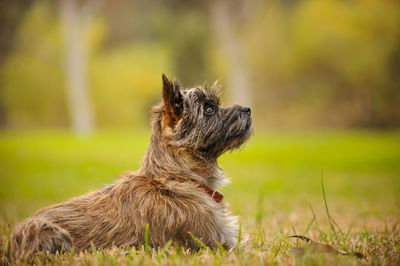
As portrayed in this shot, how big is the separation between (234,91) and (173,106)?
83.9ft

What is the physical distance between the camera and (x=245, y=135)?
4.36 metres

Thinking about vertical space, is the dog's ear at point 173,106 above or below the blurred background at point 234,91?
below

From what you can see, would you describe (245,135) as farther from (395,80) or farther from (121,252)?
(395,80)

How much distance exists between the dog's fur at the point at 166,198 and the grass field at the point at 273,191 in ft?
0.64

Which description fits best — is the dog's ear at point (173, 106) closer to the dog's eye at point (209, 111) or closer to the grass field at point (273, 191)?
the dog's eye at point (209, 111)

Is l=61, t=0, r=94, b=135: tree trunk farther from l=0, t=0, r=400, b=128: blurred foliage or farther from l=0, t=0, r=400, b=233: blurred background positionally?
l=0, t=0, r=400, b=128: blurred foliage

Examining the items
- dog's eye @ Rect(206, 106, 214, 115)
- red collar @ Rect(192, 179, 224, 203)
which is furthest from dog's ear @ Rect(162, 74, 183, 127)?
red collar @ Rect(192, 179, 224, 203)

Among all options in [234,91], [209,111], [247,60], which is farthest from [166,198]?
[247,60]

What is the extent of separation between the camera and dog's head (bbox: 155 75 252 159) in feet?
13.3

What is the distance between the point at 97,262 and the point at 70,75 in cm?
2870

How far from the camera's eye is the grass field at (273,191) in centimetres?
332

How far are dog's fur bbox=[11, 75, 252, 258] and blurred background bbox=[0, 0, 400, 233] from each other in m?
1.43

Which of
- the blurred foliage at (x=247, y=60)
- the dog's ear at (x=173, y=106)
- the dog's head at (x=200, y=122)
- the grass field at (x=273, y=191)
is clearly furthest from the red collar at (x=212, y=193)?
the blurred foliage at (x=247, y=60)

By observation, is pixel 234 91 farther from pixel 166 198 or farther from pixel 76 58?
pixel 166 198
